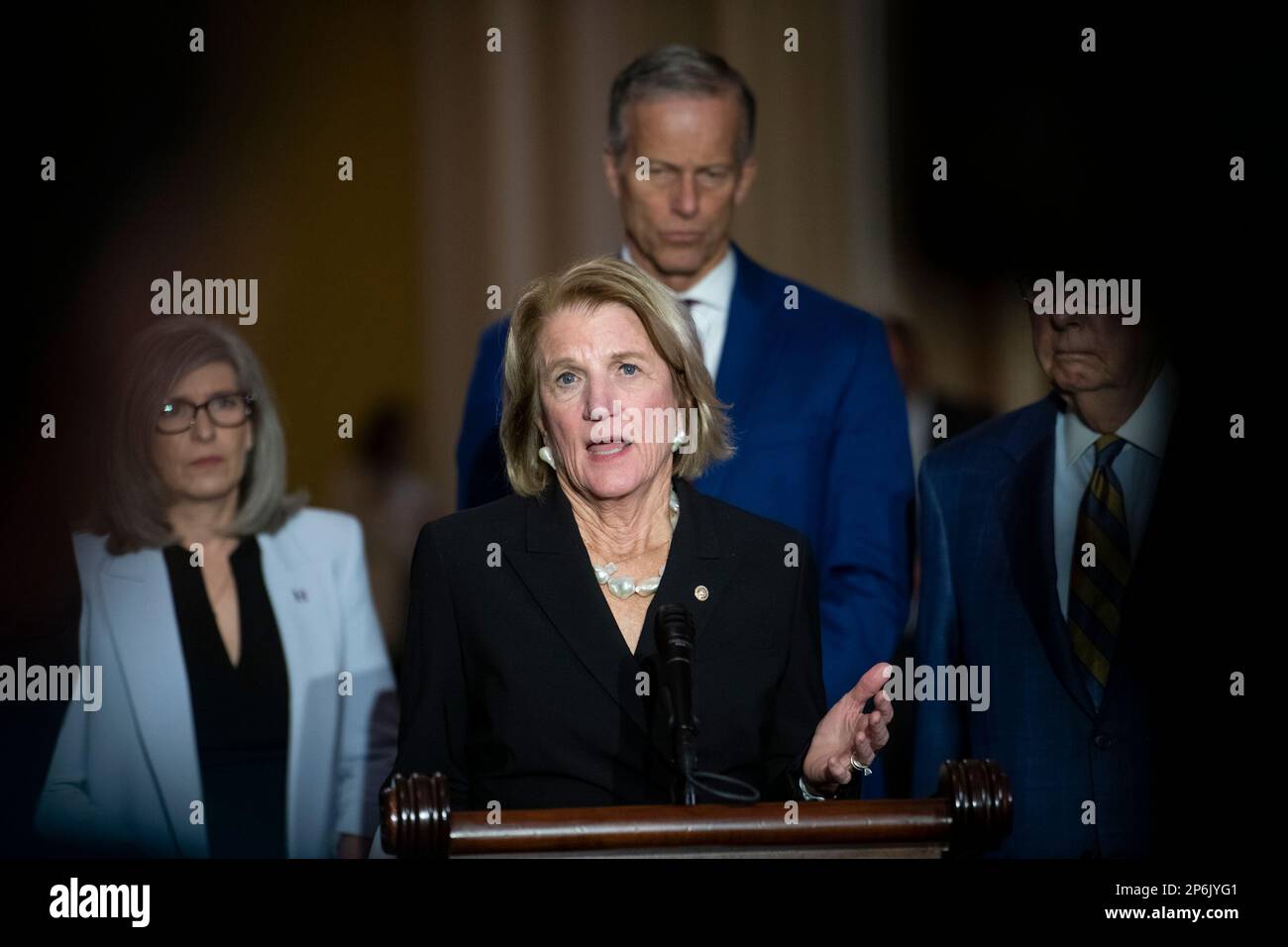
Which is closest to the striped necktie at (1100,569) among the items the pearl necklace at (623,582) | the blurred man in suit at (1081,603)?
the blurred man in suit at (1081,603)

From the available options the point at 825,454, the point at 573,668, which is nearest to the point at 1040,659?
the point at 825,454

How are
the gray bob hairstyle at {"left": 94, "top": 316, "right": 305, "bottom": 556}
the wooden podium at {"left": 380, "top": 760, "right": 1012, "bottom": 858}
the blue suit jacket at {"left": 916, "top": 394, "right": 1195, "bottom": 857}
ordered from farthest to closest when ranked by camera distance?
the gray bob hairstyle at {"left": 94, "top": 316, "right": 305, "bottom": 556}
the blue suit jacket at {"left": 916, "top": 394, "right": 1195, "bottom": 857}
the wooden podium at {"left": 380, "top": 760, "right": 1012, "bottom": 858}

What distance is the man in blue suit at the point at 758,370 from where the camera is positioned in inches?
165

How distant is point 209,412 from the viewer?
4.45m

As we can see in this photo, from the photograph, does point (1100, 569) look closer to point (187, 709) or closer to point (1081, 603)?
point (1081, 603)

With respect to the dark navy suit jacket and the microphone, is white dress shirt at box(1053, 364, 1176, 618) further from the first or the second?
the microphone

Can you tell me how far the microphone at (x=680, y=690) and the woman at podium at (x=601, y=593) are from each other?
0.23m

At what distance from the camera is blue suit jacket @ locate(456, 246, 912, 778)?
4.18 meters

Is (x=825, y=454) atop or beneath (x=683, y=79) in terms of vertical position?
beneath

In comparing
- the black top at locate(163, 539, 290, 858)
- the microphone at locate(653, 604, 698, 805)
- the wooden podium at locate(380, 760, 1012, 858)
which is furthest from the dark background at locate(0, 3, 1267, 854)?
the microphone at locate(653, 604, 698, 805)

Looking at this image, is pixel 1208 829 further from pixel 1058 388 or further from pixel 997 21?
pixel 997 21

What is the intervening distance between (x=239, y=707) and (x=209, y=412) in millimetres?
752
